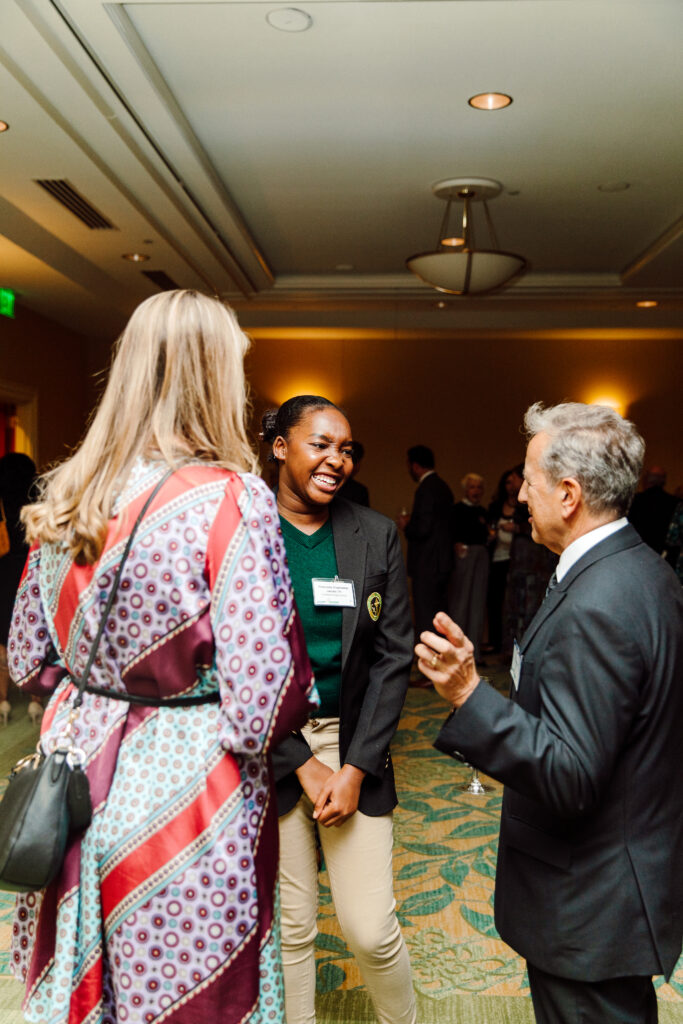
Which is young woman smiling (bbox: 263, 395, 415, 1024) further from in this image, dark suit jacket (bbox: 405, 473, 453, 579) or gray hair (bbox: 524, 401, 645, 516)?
dark suit jacket (bbox: 405, 473, 453, 579)

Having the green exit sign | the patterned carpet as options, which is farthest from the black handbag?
the green exit sign

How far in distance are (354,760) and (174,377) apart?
110 cm

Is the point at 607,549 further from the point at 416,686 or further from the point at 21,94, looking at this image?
the point at 416,686

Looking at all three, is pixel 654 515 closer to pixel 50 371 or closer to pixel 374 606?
pixel 374 606

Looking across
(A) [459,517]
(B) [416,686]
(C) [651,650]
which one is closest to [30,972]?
(C) [651,650]

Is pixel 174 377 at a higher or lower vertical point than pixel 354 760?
higher

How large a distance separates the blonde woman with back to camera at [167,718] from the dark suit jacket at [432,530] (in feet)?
19.0

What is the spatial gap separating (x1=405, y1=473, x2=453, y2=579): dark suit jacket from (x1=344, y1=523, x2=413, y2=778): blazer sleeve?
4.83m

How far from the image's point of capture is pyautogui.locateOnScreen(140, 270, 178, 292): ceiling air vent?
25.3ft

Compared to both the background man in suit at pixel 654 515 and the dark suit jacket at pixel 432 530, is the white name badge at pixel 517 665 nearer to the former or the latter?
the dark suit jacket at pixel 432 530

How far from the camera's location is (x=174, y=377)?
A: 1359 mm

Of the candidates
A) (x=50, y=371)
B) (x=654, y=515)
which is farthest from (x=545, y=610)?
(x=50, y=371)

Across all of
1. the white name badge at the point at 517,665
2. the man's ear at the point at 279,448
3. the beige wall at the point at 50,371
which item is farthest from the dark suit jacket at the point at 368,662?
the beige wall at the point at 50,371

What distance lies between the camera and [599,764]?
1.37 meters
